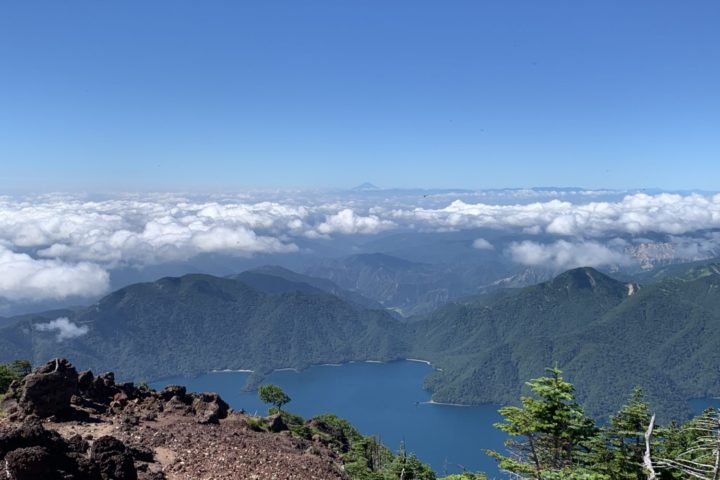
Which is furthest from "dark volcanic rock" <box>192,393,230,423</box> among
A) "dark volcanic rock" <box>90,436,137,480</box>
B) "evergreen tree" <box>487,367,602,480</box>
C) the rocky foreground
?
"evergreen tree" <box>487,367,602,480</box>

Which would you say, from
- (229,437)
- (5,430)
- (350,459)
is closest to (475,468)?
(350,459)

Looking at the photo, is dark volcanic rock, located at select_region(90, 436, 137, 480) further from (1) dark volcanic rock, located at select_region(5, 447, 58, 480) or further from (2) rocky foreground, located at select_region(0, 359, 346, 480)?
(1) dark volcanic rock, located at select_region(5, 447, 58, 480)

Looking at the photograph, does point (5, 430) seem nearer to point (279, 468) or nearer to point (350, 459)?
point (279, 468)

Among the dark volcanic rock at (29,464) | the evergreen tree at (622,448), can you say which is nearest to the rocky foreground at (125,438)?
the dark volcanic rock at (29,464)

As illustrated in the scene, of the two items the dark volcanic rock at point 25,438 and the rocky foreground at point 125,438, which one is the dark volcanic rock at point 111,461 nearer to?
the rocky foreground at point 125,438

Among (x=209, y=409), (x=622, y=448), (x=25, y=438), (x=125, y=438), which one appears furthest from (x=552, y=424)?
(x=209, y=409)

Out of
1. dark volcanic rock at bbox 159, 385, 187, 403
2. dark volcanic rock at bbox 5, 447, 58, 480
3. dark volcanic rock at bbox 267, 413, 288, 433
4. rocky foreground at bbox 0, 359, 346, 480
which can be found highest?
dark volcanic rock at bbox 5, 447, 58, 480
